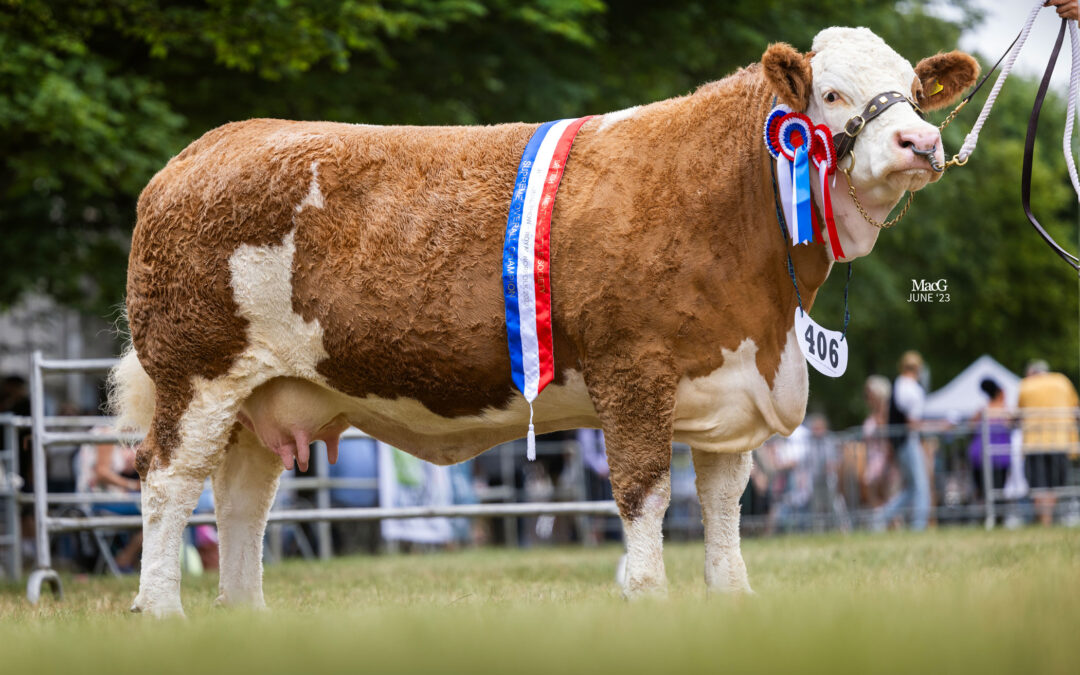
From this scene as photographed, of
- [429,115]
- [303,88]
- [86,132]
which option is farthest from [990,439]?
[86,132]

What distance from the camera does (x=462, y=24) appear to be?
51.2 feet

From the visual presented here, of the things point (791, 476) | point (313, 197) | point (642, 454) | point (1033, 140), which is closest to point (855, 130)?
point (1033, 140)

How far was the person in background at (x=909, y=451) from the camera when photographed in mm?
15703

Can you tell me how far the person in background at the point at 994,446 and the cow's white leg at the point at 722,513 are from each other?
441 inches

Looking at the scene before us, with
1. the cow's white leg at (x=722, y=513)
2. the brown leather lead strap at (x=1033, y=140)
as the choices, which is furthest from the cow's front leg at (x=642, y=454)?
the brown leather lead strap at (x=1033, y=140)

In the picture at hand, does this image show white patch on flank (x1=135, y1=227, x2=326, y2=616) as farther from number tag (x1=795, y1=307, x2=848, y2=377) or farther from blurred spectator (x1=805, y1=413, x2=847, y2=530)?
blurred spectator (x1=805, y1=413, x2=847, y2=530)

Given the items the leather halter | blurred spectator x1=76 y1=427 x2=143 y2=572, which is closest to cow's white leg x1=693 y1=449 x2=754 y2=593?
the leather halter

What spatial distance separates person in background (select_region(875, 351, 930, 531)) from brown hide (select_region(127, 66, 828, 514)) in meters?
10.6

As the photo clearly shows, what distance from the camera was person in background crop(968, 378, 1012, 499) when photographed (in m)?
16.1

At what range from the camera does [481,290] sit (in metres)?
5.51

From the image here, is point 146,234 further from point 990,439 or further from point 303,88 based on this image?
point 990,439

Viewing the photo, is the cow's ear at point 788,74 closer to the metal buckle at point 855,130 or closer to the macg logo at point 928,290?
the metal buckle at point 855,130

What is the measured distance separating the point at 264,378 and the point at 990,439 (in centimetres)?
1240

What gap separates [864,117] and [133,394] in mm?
3802
